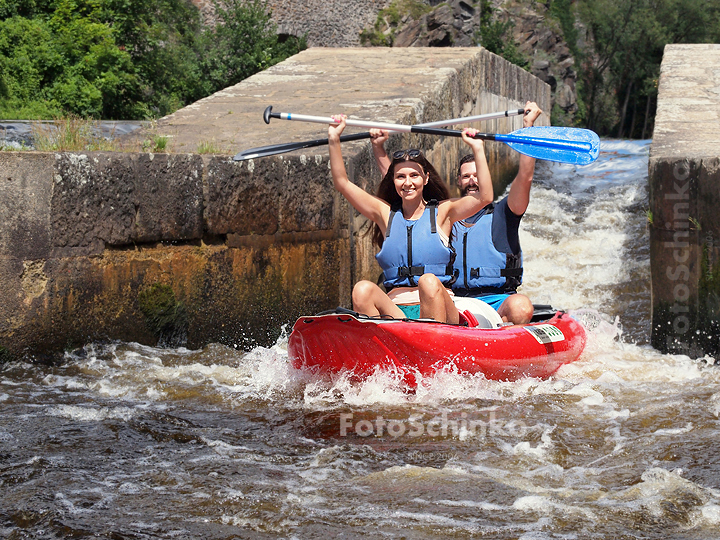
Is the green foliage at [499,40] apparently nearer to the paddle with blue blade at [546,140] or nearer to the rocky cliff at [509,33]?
the rocky cliff at [509,33]

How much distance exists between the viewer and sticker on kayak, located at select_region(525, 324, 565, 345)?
410cm

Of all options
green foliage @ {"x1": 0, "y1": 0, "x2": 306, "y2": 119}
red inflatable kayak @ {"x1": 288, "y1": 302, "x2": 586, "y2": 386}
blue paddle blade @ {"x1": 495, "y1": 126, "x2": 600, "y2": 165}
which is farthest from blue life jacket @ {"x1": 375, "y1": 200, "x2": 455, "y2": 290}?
green foliage @ {"x1": 0, "y1": 0, "x2": 306, "y2": 119}

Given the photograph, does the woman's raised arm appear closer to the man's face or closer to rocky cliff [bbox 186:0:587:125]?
the man's face

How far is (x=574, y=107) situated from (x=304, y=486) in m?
24.2

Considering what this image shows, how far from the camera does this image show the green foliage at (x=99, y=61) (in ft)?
27.8

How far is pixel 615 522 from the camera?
247cm

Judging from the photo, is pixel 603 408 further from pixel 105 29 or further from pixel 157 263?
pixel 105 29

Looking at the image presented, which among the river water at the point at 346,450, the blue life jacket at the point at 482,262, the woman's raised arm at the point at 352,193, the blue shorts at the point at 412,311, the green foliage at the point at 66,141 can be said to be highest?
the green foliage at the point at 66,141

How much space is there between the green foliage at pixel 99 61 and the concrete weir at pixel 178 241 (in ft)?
9.61

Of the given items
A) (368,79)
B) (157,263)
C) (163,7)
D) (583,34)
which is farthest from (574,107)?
(157,263)

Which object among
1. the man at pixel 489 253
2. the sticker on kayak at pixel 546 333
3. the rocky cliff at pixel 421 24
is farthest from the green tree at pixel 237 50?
the sticker on kayak at pixel 546 333

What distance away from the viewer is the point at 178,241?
453 cm

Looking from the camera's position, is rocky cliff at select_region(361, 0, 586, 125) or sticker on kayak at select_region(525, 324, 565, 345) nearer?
sticker on kayak at select_region(525, 324, 565, 345)

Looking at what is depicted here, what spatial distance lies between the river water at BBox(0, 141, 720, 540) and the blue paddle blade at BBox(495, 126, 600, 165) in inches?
44.9
